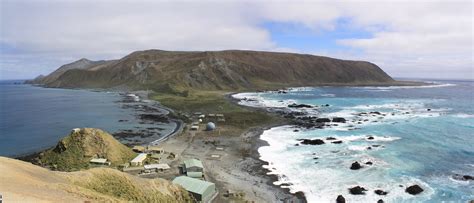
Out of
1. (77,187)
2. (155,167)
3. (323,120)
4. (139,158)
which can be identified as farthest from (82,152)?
(323,120)

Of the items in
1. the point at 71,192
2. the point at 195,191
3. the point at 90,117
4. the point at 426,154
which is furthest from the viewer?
the point at 90,117

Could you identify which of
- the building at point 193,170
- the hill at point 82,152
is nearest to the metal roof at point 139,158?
the hill at point 82,152

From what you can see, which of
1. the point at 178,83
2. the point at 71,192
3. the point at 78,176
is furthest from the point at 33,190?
the point at 178,83

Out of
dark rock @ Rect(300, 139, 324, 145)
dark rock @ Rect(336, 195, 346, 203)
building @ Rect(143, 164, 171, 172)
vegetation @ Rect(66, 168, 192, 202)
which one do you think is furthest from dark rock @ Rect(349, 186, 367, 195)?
building @ Rect(143, 164, 171, 172)

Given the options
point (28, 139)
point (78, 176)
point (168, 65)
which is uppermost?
point (168, 65)

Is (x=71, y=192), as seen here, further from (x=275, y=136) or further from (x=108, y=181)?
(x=275, y=136)

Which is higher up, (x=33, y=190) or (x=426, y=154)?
(x=33, y=190)

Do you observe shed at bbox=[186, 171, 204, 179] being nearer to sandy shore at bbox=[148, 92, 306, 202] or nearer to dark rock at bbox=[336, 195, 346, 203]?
sandy shore at bbox=[148, 92, 306, 202]
